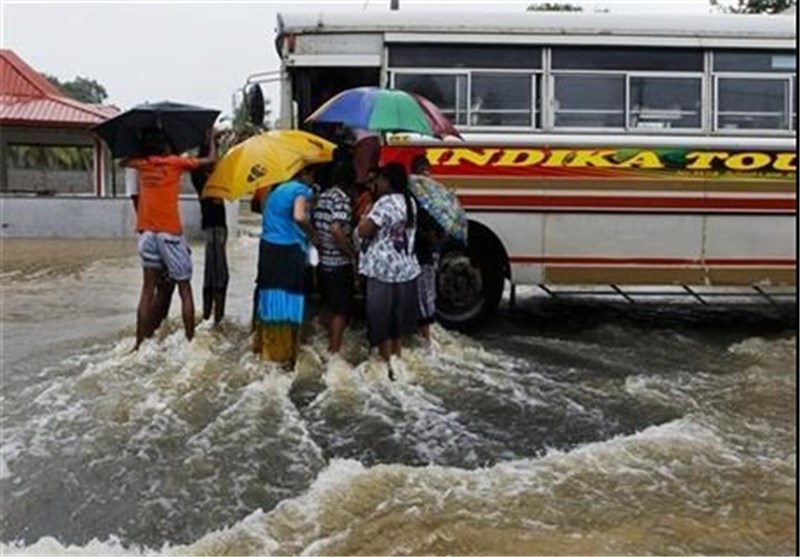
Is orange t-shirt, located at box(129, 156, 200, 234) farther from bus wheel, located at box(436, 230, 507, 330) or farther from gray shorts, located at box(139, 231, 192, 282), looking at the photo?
bus wheel, located at box(436, 230, 507, 330)

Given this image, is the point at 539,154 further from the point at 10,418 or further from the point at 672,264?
the point at 10,418

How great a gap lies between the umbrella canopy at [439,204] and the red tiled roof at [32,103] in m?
19.3

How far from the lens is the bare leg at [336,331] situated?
289 inches

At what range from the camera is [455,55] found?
8.84 m

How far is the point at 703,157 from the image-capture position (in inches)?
349

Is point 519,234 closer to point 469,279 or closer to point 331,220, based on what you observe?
point 469,279

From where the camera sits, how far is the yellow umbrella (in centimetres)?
711

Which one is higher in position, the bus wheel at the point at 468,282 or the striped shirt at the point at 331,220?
the striped shirt at the point at 331,220

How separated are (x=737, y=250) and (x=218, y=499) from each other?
5.97 m

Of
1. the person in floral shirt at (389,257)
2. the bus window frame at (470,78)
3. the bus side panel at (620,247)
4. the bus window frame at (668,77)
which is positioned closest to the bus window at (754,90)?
the bus window frame at (668,77)

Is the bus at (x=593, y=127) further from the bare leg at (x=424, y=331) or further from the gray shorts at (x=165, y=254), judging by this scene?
the gray shorts at (x=165, y=254)

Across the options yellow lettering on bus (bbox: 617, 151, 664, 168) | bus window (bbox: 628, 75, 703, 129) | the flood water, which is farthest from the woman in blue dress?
bus window (bbox: 628, 75, 703, 129)

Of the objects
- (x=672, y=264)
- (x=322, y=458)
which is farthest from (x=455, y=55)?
(x=322, y=458)

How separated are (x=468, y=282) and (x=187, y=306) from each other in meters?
2.73
